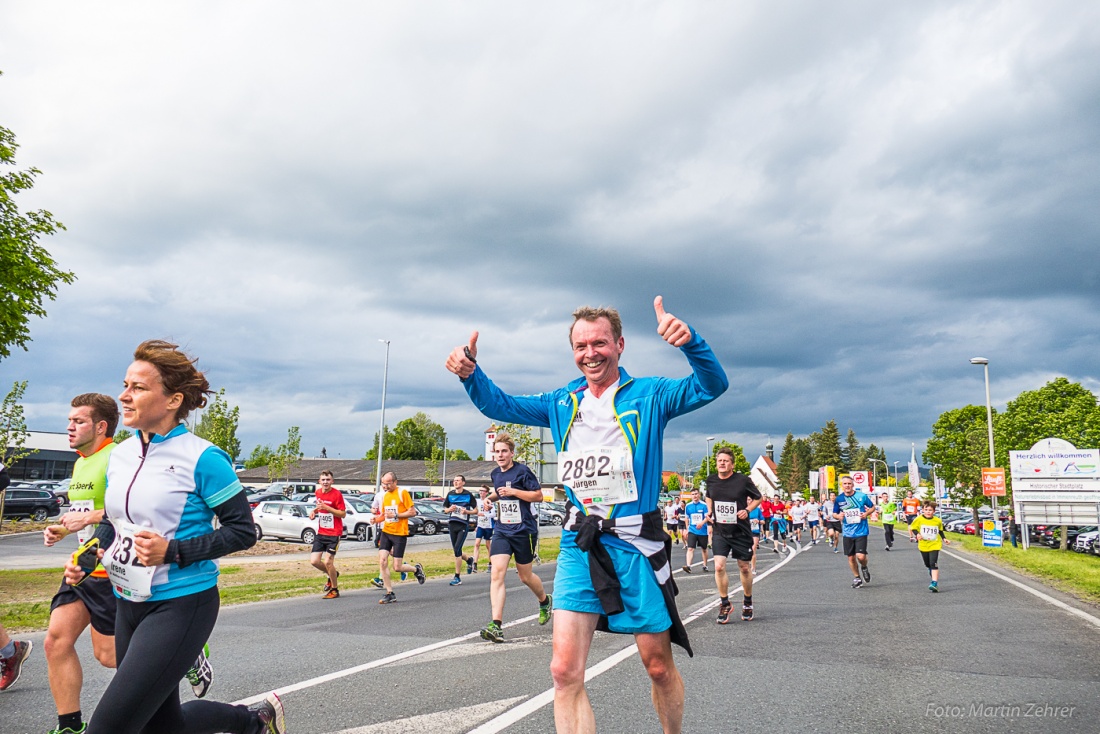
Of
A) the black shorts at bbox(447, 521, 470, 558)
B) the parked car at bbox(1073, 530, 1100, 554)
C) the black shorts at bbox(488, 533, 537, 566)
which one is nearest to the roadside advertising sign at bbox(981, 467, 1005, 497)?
the parked car at bbox(1073, 530, 1100, 554)

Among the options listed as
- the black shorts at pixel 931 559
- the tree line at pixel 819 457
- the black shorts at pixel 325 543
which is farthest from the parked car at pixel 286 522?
the tree line at pixel 819 457

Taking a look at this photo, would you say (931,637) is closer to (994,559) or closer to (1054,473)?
(994,559)

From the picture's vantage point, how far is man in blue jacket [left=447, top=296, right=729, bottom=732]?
11.1 ft

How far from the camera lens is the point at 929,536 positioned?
13.6 meters

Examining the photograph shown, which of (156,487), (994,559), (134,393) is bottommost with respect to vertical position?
(994,559)

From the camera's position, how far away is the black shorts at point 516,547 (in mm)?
8865

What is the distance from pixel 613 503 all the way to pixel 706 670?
3.55 m

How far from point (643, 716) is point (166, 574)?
313 cm

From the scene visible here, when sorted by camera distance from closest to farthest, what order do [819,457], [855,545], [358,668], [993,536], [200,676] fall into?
[200,676] → [358,668] → [855,545] → [993,536] → [819,457]

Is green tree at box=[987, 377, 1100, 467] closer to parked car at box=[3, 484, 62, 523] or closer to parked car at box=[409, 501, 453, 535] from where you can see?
parked car at box=[409, 501, 453, 535]

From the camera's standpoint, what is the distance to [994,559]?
23.5 meters

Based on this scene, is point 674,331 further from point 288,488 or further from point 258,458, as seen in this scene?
point 258,458

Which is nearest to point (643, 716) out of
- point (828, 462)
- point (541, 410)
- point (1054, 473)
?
point (541, 410)

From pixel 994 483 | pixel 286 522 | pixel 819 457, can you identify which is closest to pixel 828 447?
pixel 819 457
